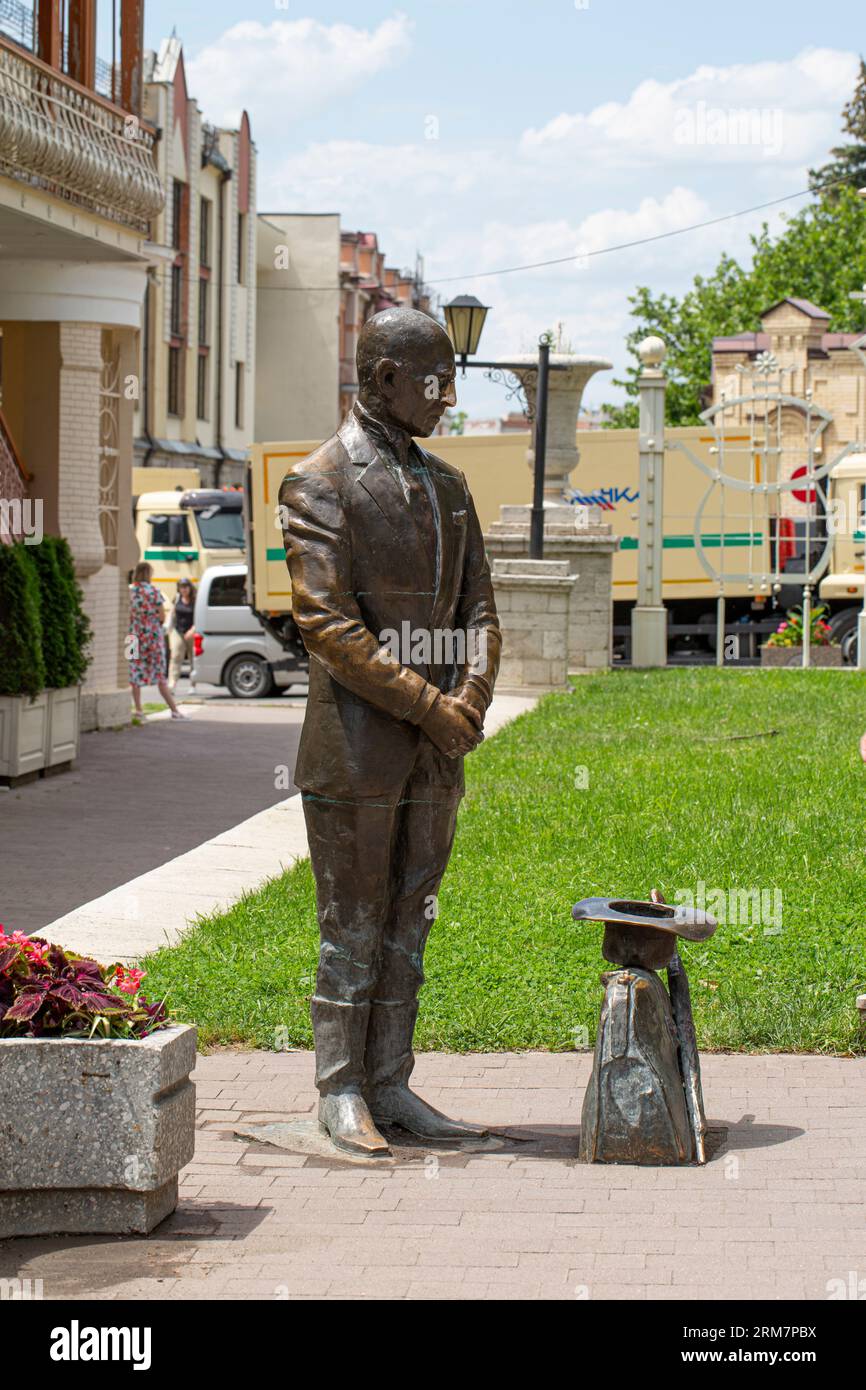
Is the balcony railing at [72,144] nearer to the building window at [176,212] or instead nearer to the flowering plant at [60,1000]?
the flowering plant at [60,1000]

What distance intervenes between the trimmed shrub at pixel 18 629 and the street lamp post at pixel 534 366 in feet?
23.7

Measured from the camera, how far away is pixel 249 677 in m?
25.4

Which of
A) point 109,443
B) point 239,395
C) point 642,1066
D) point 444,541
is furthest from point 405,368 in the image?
point 239,395

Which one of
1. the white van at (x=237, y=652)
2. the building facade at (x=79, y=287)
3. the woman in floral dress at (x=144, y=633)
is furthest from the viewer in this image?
the white van at (x=237, y=652)

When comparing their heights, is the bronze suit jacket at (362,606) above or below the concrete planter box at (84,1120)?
above

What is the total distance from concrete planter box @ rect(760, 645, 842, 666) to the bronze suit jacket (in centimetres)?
1833

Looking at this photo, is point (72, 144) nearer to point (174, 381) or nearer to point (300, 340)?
point (174, 381)

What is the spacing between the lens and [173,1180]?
4.79 meters

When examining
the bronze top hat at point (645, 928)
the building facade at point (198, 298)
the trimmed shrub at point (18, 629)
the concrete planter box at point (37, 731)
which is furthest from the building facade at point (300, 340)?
the bronze top hat at point (645, 928)

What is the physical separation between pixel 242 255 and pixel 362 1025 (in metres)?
53.2

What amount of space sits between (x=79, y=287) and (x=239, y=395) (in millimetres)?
40765

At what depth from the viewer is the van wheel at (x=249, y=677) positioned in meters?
25.3

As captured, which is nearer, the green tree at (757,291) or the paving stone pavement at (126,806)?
the paving stone pavement at (126,806)

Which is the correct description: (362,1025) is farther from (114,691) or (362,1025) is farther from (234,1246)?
(114,691)
